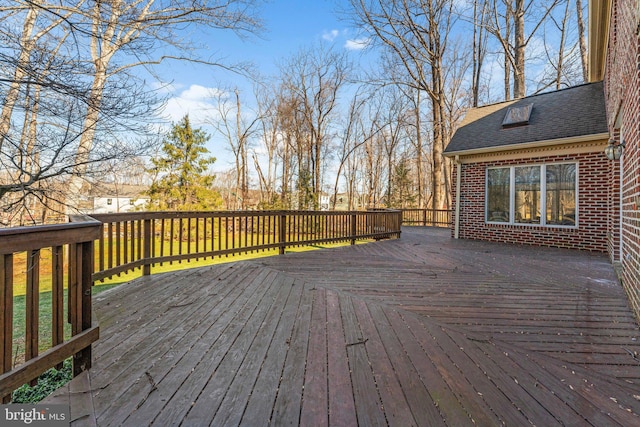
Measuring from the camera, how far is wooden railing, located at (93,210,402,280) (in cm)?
388

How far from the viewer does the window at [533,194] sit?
6.97m

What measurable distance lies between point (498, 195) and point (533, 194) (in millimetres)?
785

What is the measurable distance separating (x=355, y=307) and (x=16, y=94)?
5109 mm

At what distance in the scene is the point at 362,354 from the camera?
7.09 feet

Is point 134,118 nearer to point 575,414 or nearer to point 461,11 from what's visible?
point 575,414

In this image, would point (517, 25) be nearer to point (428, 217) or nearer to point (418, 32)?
point (418, 32)

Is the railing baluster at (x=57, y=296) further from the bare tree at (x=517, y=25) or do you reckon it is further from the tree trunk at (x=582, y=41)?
the tree trunk at (x=582, y=41)

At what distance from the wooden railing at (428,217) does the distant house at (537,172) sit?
16.6 ft

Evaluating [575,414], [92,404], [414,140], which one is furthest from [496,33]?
[92,404]

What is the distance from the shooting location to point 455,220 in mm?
8953

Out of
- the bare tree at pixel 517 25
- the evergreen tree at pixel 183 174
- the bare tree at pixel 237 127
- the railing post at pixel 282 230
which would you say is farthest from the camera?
the bare tree at pixel 237 127

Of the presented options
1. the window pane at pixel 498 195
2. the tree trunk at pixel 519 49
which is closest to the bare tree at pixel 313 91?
Result: the tree trunk at pixel 519 49

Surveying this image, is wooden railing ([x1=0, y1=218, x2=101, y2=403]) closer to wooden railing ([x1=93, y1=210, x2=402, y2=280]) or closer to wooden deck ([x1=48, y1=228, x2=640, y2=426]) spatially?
wooden deck ([x1=48, y1=228, x2=640, y2=426])

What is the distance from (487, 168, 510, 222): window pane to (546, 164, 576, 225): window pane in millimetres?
895
